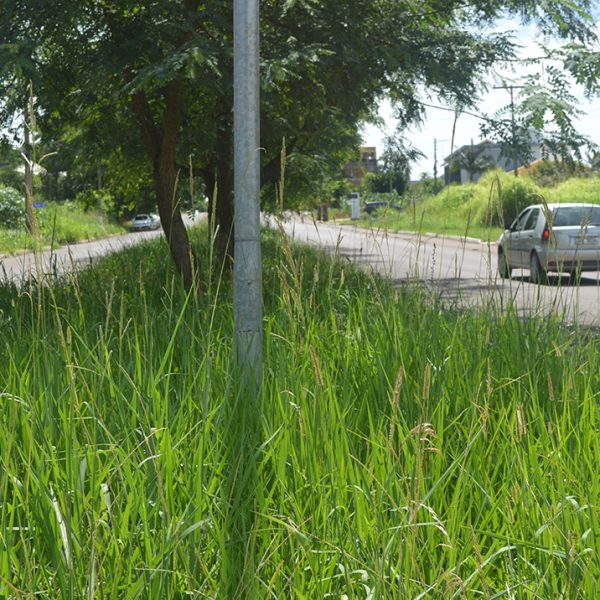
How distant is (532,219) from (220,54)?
486 inches

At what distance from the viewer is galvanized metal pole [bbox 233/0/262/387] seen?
15.2 ft

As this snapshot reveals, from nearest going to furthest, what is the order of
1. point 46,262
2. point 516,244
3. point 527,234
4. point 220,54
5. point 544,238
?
point 220,54, point 46,262, point 544,238, point 527,234, point 516,244

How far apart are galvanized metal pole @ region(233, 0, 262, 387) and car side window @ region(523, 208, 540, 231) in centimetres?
1499

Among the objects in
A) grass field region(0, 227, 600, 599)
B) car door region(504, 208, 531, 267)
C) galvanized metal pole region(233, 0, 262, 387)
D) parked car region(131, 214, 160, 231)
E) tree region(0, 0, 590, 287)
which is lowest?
parked car region(131, 214, 160, 231)

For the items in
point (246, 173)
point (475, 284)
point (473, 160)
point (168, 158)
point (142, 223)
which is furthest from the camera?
point (142, 223)

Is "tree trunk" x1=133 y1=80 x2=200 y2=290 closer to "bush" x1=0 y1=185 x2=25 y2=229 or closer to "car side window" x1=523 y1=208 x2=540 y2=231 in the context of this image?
"car side window" x1=523 y1=208 x2=540 y2=231

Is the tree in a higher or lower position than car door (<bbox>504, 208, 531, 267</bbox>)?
higher

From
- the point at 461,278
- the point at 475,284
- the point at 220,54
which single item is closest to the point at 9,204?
the point at 475,284

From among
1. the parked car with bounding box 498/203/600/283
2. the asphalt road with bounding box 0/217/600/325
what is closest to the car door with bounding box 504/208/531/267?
the parked car with bounding box 498/203/600/283

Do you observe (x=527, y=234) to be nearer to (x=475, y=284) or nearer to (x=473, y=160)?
(x=475, y=284)

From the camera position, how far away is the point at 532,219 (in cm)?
1938

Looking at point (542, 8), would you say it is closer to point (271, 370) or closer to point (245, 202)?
point (245, 202)

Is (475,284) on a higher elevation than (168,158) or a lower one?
lower

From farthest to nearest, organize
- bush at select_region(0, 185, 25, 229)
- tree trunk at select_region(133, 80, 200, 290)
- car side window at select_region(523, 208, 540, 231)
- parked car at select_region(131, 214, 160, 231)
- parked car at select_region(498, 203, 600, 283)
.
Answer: parked car at select_region(131, 214, 160, 231)
bush at select_region(0, 185, 25, 229)
car side window at select_region(523, 208, 540, 231)
parked car at select_region(498, 203, 600, 283)
tree trunk at select_region(133, 80, 200, 290)
